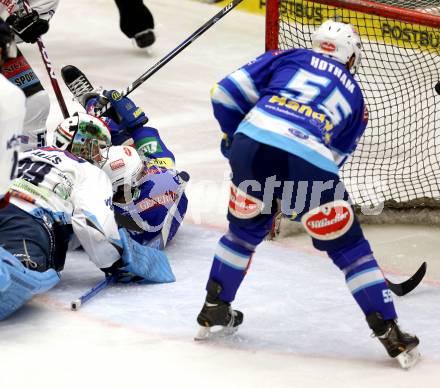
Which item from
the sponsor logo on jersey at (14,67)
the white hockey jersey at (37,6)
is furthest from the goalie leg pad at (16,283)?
the white hockey jersey at (37,6)

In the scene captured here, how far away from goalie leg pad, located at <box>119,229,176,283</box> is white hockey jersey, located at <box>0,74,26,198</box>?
0.99 meters

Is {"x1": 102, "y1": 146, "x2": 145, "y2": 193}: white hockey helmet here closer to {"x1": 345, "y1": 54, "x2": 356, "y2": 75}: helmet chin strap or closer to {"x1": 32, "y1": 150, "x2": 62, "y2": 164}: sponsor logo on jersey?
{"x1": 32, "y1": 150, "x2": 62, "y2": 164}: sponsor logo on jersey

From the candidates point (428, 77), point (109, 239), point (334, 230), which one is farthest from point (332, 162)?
point (428, 77)

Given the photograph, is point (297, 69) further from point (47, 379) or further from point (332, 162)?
point (47, 379)

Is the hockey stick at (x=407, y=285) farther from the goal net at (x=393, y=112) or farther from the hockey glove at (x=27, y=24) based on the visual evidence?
the hockey glove at (x=27, y=24)

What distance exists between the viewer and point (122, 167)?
15.6 feet

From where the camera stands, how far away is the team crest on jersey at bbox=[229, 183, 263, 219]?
375cm

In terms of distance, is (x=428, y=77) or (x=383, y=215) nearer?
(x=383, y=215)

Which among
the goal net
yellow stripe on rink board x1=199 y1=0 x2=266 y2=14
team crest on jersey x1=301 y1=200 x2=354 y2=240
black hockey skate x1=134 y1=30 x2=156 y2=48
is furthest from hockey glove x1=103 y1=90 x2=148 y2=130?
yellow stripe on rink board x1=199 y1=0 x2=266 y2=14

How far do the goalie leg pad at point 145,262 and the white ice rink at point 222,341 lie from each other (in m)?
0.05

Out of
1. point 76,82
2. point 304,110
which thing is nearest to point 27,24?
point 76,82

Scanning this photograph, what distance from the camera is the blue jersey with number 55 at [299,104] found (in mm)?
3660

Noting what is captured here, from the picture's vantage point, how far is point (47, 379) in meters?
3.55

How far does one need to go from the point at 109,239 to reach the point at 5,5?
1.84 meters
